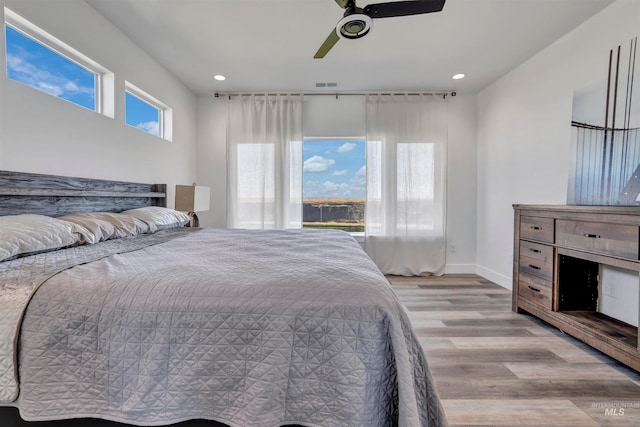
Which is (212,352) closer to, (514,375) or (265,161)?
(514,375)

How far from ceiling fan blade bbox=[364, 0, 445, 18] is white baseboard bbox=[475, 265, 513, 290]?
3208 mm

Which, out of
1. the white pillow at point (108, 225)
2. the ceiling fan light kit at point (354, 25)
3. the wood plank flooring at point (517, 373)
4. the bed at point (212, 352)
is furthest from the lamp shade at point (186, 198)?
the wood plank flooring at point (517, 373)

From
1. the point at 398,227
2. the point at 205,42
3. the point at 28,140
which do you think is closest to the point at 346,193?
the point at 398,227

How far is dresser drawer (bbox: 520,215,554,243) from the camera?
7.57ft

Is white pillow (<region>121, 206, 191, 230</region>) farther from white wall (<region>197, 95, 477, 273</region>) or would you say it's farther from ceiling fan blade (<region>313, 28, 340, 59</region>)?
ceiling fan blade (<region>313, 28, 340, 59</region>)

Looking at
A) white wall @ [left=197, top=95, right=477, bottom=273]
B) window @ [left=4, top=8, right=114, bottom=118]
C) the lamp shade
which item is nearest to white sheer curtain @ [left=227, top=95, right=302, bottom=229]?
white wall @ [left=197, top=95, right=477, bottom=273]

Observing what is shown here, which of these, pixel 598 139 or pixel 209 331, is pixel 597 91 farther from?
pixel 209 331

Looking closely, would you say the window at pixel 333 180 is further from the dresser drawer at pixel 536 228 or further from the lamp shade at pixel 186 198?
the dresser drawer at pixel 536 228

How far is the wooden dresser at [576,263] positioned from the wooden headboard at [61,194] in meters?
3.81

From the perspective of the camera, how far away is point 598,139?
2.27 metres

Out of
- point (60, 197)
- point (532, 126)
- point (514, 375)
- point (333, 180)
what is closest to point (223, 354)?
point (514, 375)

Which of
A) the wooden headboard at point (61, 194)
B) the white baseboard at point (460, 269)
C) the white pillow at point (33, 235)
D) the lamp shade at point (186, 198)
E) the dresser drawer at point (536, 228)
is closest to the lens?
the white pillow at point (33, 235)

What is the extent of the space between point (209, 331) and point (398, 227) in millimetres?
3440

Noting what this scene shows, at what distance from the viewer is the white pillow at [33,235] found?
1.21 meters
